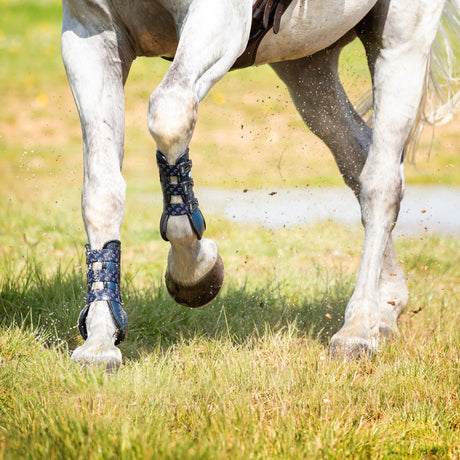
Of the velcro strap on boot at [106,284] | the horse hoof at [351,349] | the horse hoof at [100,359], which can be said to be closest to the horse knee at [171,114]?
the velcro strap on boot at [106,284]

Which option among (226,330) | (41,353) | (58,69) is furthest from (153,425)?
(58,69)

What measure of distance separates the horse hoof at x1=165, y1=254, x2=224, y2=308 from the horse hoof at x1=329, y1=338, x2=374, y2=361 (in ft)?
1.75

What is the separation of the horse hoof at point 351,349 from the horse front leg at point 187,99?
67cm

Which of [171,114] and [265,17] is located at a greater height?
[265,17]

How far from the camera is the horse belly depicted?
3.03 m

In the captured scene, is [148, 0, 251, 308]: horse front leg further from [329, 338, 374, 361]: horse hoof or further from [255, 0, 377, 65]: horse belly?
[329, 338, 374, 361]: horse hoof

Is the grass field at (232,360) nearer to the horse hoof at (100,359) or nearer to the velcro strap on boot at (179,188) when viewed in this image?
the horse hoof at (100,359)

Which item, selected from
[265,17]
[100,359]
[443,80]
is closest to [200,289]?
[100,359]

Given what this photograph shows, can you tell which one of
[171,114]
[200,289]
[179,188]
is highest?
[171,114]

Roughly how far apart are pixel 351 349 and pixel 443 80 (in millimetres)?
1844

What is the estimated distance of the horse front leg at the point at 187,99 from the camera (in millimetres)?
2510

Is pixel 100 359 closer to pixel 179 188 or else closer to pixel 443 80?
pixel 179 188

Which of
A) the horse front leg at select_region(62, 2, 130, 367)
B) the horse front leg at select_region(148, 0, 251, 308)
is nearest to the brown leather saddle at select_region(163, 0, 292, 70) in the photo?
the horse front leg at select_region(148, 0, 251, 308)

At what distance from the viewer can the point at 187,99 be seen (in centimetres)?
249
